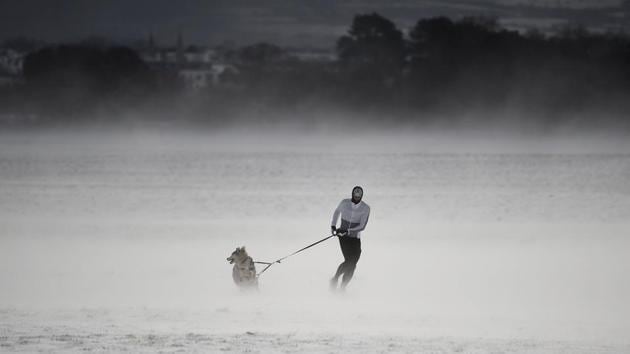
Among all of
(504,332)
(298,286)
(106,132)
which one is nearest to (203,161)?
(298,286)

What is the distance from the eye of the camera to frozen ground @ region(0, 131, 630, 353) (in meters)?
9.05

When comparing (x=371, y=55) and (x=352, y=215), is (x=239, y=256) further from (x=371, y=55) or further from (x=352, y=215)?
(x=371, y=55)

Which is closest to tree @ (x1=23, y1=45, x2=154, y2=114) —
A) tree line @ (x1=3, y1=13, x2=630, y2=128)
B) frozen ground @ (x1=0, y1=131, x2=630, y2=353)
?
tree line @ (x1=3, y1=13, x2=630, y2=128)

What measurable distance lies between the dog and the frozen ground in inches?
7.5

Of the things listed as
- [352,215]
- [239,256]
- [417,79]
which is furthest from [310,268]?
[417,79]

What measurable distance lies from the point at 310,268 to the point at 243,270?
285cm

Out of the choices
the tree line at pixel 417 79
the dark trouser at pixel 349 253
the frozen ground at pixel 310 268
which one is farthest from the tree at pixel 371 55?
the dark trouser at pixel 349 253

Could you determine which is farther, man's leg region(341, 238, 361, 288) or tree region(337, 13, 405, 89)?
tree region(337, 13, 405, 89)

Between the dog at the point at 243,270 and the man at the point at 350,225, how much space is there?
0.97 m

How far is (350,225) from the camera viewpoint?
11.2 meters

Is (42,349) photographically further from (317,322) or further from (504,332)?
(504,332)

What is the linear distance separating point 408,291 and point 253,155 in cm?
4677

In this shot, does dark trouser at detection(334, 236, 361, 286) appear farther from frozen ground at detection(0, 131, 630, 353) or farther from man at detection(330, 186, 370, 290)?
frozen ground at detection(0, 131, 630, 353)

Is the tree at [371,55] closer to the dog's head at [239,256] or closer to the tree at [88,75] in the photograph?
the tree at [88,75]
